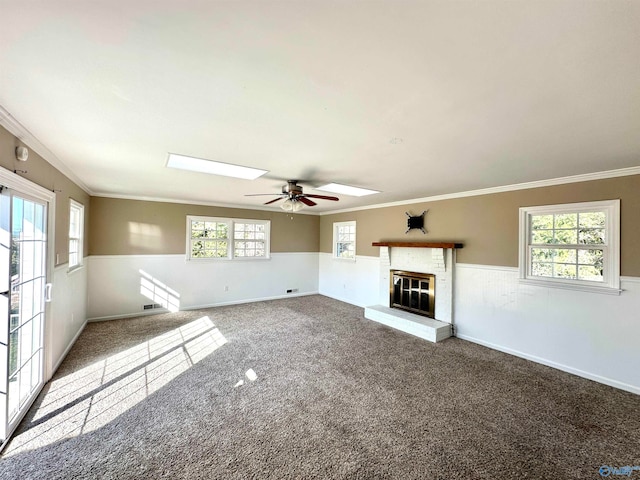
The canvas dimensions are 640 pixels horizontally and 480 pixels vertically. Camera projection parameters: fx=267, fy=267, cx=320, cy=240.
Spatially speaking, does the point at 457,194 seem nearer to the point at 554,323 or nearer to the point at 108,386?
the point at 554,323

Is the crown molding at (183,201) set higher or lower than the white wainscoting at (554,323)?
higher

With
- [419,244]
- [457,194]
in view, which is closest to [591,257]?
[457,194]

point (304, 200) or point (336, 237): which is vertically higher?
point (304, 200)

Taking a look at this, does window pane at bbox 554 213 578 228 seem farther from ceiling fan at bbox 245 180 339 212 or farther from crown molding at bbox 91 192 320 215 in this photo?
crown molding at bbox 91 192 320 215

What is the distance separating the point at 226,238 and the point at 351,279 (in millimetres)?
3319

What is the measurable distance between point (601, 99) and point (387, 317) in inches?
169

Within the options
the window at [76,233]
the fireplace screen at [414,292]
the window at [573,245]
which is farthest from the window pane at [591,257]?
the window at [76,233]

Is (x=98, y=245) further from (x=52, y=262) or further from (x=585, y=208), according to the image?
(x=585, y=208)

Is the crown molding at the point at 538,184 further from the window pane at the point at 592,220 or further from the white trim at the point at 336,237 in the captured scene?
the white trim at the point at 336,237

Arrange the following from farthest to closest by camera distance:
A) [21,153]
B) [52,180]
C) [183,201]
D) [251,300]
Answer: [251,300] < [183,201] < [52,180] < [21,153]

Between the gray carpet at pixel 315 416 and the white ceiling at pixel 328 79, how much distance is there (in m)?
2.49

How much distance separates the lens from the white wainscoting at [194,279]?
525 cm

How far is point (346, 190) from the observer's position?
457cm

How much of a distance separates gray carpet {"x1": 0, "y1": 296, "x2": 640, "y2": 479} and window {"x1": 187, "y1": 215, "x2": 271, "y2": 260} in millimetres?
2584
